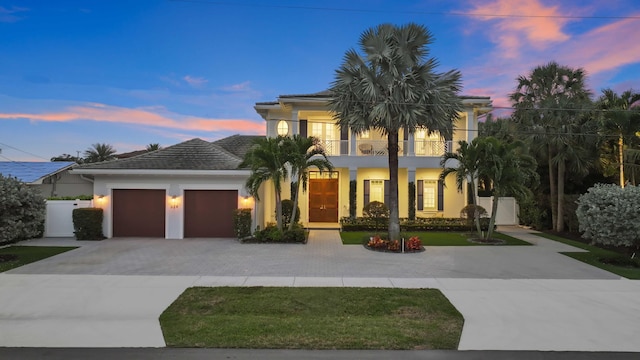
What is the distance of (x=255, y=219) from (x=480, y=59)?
13325 mm

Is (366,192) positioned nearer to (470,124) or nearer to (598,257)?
(470,124)

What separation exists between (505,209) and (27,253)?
879 inches

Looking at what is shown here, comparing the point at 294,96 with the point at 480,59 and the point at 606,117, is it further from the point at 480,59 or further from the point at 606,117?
the point at 606,117

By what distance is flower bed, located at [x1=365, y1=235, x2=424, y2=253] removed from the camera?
12.6 m

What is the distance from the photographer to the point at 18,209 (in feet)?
33.7

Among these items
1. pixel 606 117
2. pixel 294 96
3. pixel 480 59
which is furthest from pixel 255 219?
pixel 606 117

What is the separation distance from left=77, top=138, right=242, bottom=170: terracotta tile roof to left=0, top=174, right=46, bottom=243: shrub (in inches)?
174

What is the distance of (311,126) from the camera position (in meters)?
19.8

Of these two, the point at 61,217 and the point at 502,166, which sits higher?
the point at 502,166

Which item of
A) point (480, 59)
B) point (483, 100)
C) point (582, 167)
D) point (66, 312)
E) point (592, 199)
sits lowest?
point (66, 312)

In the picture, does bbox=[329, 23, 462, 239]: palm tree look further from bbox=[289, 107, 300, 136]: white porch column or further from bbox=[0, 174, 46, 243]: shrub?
bbox=[0, 174, 46, 243]: shrub

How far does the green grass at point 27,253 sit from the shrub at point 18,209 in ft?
2.33

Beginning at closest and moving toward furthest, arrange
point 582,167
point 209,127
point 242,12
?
1. point 242,12
2. point 582,167
3. point 209,127

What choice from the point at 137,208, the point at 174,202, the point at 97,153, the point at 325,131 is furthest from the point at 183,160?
the point at 97,153
